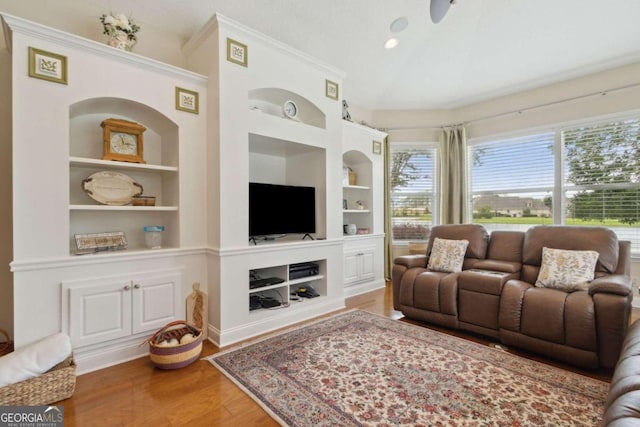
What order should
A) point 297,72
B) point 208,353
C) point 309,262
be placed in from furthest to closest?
point 309,262, point 297,72, point 208,353

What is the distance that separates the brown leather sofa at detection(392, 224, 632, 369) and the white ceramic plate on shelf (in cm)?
271

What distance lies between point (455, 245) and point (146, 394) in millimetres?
3049

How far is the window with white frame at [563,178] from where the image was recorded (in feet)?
12.5

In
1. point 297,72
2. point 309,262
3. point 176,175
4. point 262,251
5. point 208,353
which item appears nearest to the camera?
point 208,353

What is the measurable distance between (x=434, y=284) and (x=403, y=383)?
4.01 feet

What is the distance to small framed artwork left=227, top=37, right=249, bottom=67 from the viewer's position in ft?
9.12

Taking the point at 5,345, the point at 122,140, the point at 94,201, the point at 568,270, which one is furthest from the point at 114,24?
the point at 568,270

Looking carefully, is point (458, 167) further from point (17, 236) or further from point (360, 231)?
point (17, 236)

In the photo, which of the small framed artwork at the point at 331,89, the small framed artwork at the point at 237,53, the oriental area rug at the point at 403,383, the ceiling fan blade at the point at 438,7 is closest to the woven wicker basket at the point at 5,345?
the oriental area rug at the point at 403,383

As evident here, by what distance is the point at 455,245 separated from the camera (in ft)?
11.2

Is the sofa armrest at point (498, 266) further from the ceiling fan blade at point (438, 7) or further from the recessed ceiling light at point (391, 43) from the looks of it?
the recessed ceiling light at point (391, 43)

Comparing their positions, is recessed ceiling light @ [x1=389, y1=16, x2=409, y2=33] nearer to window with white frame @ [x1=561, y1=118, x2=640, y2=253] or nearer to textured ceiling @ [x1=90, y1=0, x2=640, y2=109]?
textured ceiling @ [x1=90, y1=0, x2=640, y2=109]

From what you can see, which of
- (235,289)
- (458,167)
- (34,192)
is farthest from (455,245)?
(34,192)

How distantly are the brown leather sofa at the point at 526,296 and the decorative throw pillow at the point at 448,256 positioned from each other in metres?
0.11
